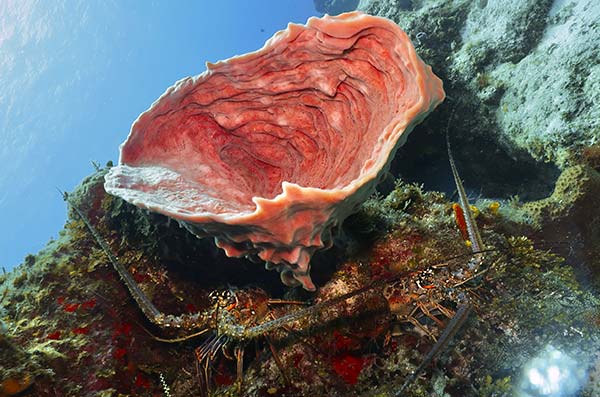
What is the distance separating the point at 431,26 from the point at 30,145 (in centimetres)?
8035

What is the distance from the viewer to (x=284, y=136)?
9.05ft

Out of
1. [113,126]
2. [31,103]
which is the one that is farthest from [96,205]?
[113,126]

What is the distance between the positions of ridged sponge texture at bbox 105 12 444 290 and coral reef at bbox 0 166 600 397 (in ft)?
2.29

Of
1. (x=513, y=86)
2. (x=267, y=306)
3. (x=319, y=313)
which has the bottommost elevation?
(x=319, y=313)

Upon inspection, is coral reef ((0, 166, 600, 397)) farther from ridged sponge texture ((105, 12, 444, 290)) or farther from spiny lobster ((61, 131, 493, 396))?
ridged sponge texture ((105, 12, 444, 290))

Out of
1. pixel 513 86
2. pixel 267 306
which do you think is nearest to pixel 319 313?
pixel 267 306

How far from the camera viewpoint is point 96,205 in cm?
364

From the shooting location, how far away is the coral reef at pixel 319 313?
7.55 feet

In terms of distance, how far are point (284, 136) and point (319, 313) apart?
1428mm

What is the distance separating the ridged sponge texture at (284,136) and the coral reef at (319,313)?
0.70 m

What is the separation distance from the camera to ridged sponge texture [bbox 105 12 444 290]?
1876mm

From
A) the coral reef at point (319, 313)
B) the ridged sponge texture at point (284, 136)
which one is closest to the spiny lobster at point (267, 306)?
the coral reef at point (319, 313)

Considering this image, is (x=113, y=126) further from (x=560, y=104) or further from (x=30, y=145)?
(x=560, y=104)

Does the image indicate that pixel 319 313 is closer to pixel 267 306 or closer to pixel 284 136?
pixel 267 306
